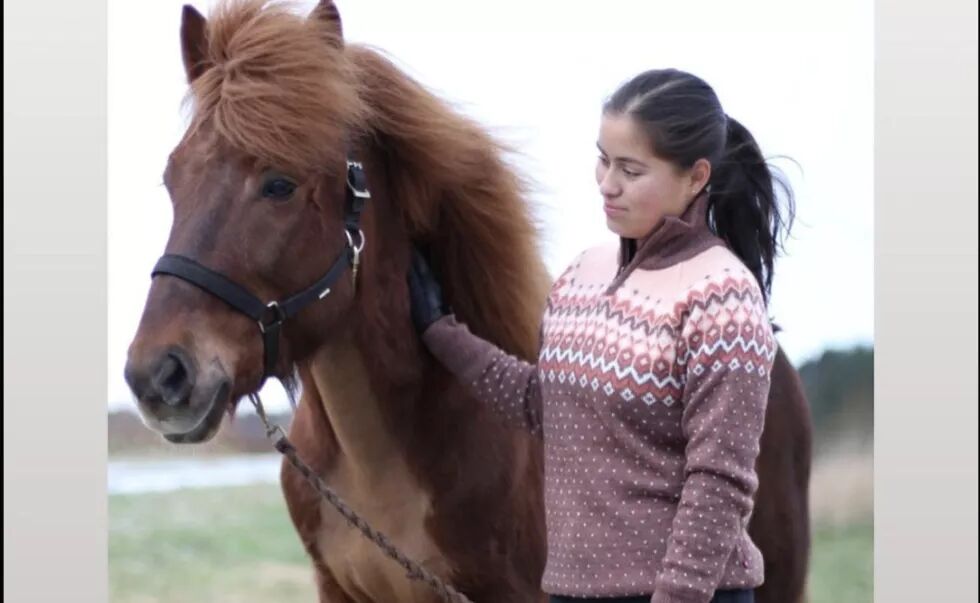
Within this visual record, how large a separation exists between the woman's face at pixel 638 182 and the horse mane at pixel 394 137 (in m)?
0.42

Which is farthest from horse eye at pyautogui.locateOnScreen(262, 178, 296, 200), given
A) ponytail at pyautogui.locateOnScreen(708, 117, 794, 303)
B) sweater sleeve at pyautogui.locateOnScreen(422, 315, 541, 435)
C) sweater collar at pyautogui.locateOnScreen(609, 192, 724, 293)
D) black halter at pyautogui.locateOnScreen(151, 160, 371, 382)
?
ponytail at pyautogui.locateOnScreen(708, 117, 794, 303)

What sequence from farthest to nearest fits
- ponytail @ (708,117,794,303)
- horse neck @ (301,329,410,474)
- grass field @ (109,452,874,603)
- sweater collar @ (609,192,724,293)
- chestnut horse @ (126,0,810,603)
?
grass field @ (109,452,874,603)
horse neck @ (301,329,410,474)
ponytail @ (708,117,794,303)
chestnut horse @ (126,0,810,603)
sweater collar @ (609,192,724,293)

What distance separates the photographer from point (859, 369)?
2854 mm

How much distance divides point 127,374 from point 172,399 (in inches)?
2.5

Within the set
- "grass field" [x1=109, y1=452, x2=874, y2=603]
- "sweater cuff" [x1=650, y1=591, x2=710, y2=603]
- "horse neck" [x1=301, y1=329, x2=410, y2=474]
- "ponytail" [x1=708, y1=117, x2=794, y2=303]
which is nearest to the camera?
"sweater cuff" [x1=650, y1=591, x2=710, y2=603]

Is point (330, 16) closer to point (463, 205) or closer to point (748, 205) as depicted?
point (463, 205)

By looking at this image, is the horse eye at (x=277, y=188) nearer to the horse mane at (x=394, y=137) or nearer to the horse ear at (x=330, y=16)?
the horse mane at (x=394, y=137)

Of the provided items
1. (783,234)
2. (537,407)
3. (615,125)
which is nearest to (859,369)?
(783,234)

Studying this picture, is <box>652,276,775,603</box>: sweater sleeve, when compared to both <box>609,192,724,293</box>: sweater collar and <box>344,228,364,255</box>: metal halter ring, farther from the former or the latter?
<box>344,228,364,255</box>: metal halter ring

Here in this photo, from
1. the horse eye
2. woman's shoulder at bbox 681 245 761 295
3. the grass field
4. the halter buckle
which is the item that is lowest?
the grass field

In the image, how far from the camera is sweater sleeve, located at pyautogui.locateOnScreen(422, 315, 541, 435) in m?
1.74

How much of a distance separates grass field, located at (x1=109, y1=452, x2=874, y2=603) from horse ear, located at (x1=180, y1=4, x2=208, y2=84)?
1470 mm

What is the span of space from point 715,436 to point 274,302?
2.12 feet
